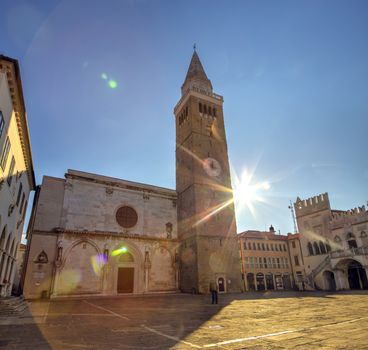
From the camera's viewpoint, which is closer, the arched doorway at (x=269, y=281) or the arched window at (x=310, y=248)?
the arched window at (x=310, y=248)

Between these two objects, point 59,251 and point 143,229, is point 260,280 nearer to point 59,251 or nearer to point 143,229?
point 143,229

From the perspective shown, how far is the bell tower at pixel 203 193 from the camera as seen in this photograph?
29234mm

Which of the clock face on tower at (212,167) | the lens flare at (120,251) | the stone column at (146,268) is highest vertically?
the clock face on tower at (212,167)

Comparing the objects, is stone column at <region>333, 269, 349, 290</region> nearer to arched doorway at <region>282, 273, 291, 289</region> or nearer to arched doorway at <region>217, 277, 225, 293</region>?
arched doorway at <region>282, 273, 291, 289</region>

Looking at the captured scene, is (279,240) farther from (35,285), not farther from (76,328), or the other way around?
(76,328)

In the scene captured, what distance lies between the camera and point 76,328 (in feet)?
29.5

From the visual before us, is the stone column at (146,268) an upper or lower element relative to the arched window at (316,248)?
lower

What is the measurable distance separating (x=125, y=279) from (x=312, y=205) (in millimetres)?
27948

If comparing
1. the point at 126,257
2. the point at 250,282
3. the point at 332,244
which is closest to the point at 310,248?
the point at 332,244

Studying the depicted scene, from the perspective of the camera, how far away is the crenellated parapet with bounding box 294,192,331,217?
3631 centimetres

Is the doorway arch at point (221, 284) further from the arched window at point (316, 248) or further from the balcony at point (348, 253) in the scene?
the arched window at point (316, 248)

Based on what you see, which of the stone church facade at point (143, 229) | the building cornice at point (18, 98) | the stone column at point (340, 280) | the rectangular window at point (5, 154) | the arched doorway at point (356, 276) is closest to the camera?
the building cornice at point (18, 98)

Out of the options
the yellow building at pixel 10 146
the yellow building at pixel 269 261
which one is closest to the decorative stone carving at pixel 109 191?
the yellow building at pixel 10 146

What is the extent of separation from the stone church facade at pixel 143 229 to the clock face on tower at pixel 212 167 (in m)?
0.14
